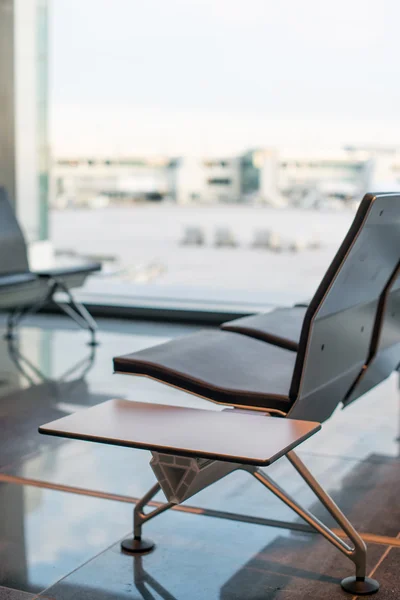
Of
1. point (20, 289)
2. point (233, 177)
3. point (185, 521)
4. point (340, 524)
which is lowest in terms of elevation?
point (185, 521)

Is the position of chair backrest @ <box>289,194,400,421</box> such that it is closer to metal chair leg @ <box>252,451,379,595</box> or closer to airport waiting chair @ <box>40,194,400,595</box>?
airport waiting chair @ <box>40,194,400,595</box>

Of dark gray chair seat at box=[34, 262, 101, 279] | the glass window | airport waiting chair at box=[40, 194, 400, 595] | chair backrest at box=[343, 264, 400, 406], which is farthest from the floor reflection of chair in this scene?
the glass window

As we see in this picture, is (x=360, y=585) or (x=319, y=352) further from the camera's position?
(x=319, y=352)

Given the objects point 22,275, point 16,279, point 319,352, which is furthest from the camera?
point 22,275

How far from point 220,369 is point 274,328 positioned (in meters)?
0.61

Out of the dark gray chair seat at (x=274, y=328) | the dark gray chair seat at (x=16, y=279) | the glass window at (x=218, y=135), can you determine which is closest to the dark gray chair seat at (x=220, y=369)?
the dark gray chair seat at (x=274, y=328)

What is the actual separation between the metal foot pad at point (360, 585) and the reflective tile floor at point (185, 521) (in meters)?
0.03

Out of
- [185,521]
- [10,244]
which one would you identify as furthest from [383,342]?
[10,244]

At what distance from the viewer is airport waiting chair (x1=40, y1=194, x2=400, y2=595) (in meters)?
1.77

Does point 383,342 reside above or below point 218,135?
below

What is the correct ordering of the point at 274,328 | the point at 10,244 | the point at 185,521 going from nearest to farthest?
1. the point at 185,521
2. the point at 274,328
3. the point at 10,244

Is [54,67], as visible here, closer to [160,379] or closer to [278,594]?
[160,379]

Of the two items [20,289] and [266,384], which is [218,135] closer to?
[20,289]

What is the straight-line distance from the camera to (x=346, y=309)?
225 centimetres
